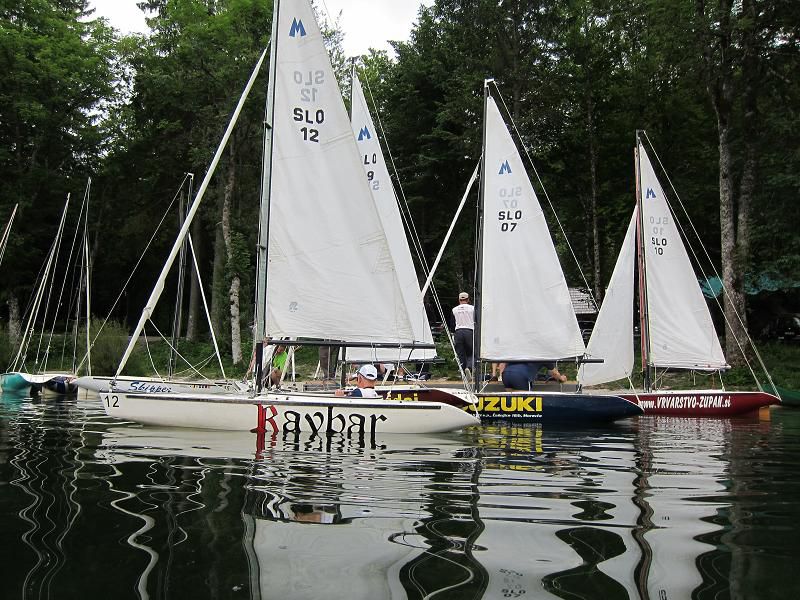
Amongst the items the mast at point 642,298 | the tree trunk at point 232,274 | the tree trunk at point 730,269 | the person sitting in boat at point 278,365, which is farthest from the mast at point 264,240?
the tree trunk at point 232,274

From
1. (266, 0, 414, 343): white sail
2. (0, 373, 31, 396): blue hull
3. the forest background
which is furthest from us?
the forest background

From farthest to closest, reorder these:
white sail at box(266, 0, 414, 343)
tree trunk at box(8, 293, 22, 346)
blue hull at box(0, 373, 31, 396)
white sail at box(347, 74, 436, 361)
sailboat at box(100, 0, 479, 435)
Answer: tree trunk at box(8, 293, 22, 346)
blue hull at box(0, 373, 31, 396)
white sail at box(347, 74, 436, 361)
white sail at box(266, 0, 414, 343)
sailboat at box(100, 0, 479, 435)

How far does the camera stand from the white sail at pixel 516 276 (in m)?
15.0

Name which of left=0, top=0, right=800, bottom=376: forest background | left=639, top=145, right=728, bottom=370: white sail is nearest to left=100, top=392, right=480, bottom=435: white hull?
left=639, top=145, right=728, bottom=370: white sail

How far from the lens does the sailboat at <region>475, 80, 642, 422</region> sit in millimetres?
14961

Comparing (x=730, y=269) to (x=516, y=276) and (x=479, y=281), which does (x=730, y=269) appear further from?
(x=479, y=281)

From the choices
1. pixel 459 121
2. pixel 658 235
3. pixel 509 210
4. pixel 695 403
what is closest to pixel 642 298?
pixel 658 235

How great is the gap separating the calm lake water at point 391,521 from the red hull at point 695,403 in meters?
5.32

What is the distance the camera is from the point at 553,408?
43.7ft

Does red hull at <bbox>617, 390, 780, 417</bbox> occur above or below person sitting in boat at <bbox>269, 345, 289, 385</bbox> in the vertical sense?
below

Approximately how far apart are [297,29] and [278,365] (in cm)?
592

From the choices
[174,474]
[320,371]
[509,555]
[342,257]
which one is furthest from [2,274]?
[509,555]

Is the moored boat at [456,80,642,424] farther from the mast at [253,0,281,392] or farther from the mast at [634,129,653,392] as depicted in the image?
the mast at [253,0,281,392]

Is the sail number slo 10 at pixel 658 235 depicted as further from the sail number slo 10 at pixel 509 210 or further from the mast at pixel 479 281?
the mast at pixel 479 281
